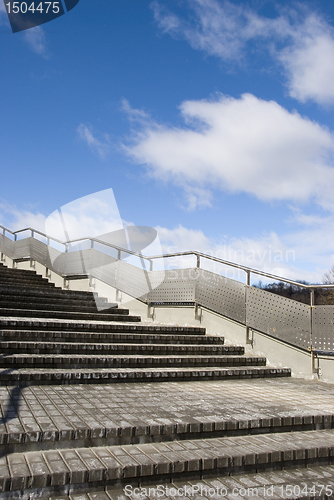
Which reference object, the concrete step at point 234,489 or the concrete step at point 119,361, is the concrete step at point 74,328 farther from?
the concrete step at point 234,489

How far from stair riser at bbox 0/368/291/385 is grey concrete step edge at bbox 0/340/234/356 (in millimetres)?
899

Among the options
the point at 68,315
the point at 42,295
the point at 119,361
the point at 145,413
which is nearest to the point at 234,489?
the point at 145,413

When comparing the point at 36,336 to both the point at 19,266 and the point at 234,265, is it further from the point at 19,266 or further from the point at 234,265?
the point at 19,266

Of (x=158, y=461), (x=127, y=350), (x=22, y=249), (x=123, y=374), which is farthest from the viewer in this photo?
(x=22, y=249)

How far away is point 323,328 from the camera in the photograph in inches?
291

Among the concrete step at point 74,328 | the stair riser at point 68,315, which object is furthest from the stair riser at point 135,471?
the stair riser at point 68,315

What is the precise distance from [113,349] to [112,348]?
0.02 metres


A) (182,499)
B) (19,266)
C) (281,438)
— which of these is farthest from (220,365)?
(19,266)

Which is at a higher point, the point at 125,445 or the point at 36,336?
the point at 36,336

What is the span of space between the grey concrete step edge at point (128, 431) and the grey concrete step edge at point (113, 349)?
2.47 m

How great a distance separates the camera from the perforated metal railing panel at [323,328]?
286 inches

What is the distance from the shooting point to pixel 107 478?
310 cm

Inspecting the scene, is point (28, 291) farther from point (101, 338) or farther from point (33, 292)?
point (101, 338)

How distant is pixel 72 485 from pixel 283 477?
1881 mm
